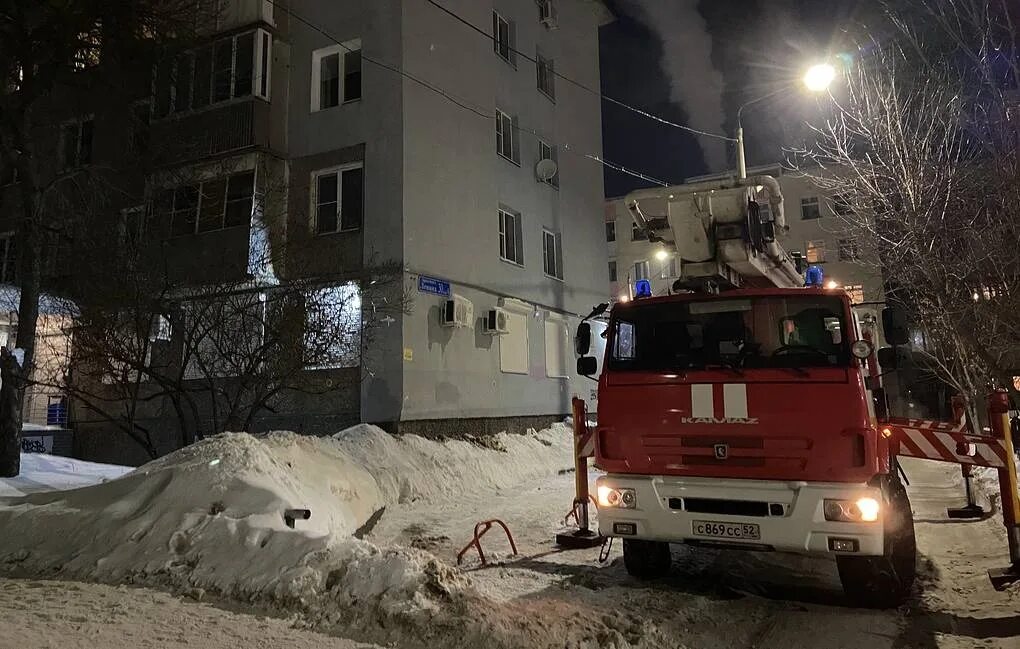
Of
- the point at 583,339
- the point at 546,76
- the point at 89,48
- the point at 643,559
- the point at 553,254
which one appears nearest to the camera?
the point at 643,559

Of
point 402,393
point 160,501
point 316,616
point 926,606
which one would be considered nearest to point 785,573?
point 926,606

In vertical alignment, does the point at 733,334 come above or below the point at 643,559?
above

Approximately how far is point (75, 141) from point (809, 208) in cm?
3324

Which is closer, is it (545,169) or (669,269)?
(669,269)

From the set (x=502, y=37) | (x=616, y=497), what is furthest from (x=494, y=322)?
(x=616, y=497)

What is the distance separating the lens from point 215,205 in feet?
49.2

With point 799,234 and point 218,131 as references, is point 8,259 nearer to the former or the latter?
point 218,131

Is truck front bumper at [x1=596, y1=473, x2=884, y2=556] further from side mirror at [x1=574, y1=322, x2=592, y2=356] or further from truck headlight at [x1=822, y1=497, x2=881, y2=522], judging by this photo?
side mirror at [x1=574, y1=322, x2=592, y2=356]

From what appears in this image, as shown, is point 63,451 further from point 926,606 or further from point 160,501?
point 926,606

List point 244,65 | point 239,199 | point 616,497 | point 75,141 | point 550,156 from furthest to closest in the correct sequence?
point 550,156, point 75,141, point 244,65, point 239,199, point 616,497

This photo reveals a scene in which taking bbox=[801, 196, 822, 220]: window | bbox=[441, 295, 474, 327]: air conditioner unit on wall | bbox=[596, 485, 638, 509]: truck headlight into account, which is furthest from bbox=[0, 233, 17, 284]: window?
bbox=[801, 196, 822, 220]: window

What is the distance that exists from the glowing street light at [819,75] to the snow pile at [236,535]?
920 centimetres

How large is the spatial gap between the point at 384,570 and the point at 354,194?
1123 cm

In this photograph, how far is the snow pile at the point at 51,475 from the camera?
29.8 feet
